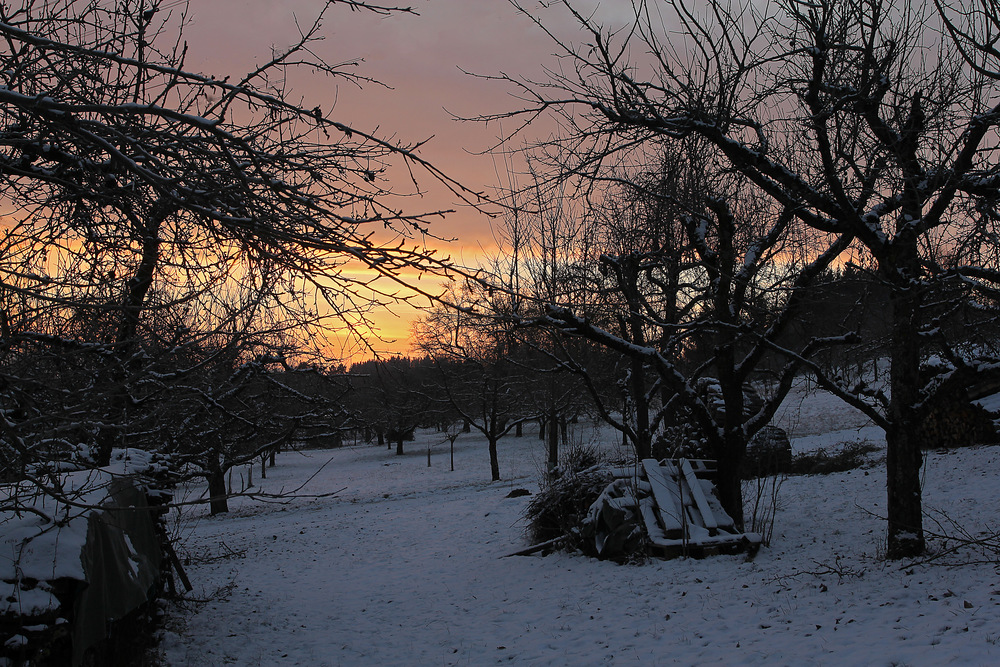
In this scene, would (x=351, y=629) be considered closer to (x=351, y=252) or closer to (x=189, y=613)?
(x=189, y=613)

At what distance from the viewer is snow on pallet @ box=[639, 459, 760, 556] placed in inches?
333

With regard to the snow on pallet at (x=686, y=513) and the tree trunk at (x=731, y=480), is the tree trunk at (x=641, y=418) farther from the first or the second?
the tree trunk at (x=731, y=480)

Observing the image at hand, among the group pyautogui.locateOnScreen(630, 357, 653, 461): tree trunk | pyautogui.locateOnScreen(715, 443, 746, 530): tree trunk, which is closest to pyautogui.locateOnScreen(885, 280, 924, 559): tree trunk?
pyautogui.locateOnScreen(715, 443, 746, 530): tree trunk

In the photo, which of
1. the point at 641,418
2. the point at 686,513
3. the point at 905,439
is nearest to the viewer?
the point at 905,439

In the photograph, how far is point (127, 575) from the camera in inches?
214

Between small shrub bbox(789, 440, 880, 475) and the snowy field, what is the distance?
0.88m

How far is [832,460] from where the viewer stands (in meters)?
14.7

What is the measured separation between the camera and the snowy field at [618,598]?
17.1 ft

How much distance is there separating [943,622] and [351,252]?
5.33 meters

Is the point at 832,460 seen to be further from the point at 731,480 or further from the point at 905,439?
the point at 905,439

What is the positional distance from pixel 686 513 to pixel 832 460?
764cm

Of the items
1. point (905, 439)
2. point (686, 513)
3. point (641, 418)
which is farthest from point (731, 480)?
point (641, 418)

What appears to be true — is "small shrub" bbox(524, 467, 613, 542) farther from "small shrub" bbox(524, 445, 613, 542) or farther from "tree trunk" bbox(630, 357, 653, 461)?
"tree trunk" bbox(630, 357, 653, 461)

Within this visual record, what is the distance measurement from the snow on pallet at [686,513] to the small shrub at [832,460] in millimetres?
6111
